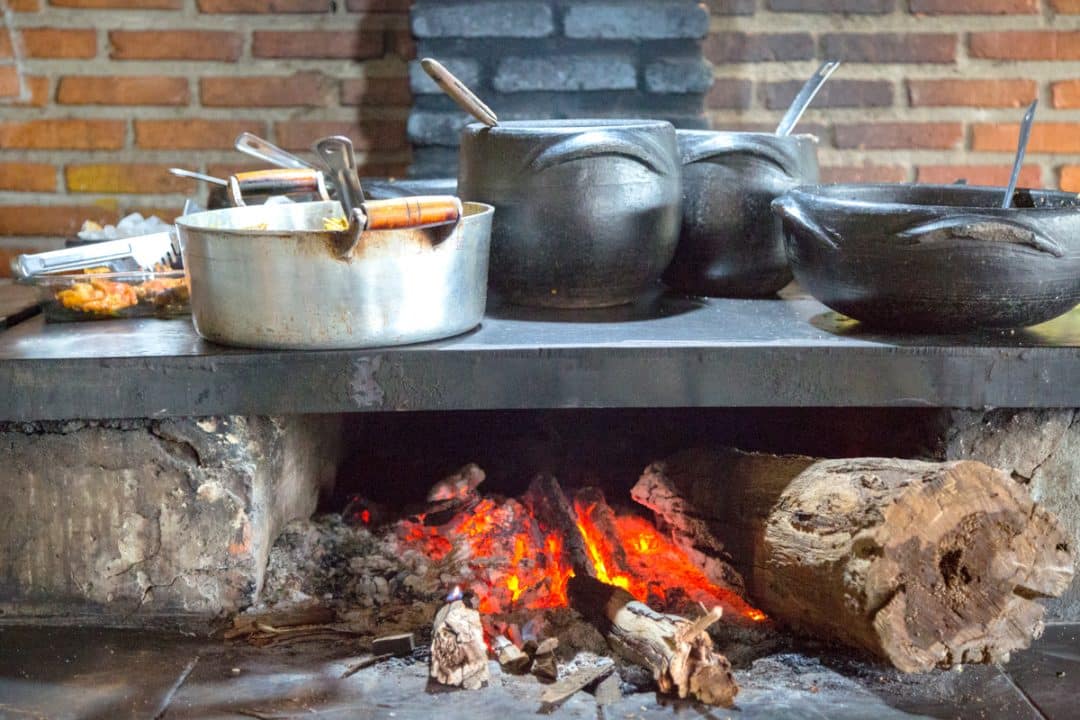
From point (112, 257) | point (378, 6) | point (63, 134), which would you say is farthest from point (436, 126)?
point (63, 134)

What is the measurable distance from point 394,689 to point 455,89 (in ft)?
2.75

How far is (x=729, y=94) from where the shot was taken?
97.1 inches

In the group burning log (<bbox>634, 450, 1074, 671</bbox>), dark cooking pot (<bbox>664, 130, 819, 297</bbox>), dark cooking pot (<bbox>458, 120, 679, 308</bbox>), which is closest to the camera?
burning log (<bbox>634, 450, 1074, 671</bbox>)

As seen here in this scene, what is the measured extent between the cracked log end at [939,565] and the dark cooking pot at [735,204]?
1.86 ft

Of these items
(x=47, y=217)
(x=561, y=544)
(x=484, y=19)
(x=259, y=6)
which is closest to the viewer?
(x=561, y=544)

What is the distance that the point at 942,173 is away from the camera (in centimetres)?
253

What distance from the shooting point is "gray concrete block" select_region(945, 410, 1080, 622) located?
157 cm

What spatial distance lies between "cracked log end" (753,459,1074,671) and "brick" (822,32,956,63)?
1342mm

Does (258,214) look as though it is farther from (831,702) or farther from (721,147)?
(831,702)

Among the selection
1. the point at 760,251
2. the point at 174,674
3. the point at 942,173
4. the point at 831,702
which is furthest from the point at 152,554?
the point at 942,173

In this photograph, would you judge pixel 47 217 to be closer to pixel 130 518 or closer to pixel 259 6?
pixel 259 6

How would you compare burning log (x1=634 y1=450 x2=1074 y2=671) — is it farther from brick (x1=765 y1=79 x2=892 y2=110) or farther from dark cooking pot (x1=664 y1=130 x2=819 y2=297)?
brick (x1=765 y1=79 x2=892 y2=110)

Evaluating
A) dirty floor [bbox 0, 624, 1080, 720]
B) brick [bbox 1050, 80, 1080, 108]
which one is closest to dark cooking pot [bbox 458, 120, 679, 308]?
dirty floor [bbox 0, 624, 1080, 720]

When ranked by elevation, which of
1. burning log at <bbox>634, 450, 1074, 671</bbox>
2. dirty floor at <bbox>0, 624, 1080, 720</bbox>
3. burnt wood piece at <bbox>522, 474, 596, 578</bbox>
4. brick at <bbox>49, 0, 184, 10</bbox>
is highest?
brick at <bbox>49, 0, 184, 10</bbox>
